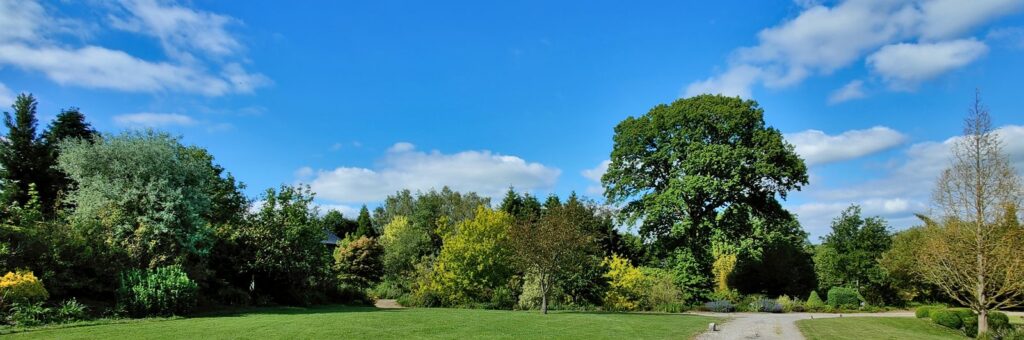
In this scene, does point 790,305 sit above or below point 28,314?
below

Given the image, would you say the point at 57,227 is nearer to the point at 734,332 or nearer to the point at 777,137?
the point at 734,332

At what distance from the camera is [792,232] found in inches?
1925

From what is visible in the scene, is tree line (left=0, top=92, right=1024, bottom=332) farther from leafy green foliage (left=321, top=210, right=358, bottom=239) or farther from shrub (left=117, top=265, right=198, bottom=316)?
leafy green foliage (left=321, top=210, right=358, bottom=239)

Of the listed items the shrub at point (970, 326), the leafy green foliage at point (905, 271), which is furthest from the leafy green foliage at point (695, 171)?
the shrub at point (970, 326)

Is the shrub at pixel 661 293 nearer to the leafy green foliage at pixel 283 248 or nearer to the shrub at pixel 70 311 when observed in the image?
the leafy green foliage at pixel 283 248

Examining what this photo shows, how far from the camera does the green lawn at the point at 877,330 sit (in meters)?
17.5

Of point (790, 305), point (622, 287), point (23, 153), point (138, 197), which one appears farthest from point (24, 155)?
point (790, 305)

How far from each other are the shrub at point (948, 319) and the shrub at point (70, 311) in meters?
30.6

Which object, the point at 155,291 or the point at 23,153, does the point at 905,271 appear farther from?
the point at 23,153

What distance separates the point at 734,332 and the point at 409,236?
31.3 m

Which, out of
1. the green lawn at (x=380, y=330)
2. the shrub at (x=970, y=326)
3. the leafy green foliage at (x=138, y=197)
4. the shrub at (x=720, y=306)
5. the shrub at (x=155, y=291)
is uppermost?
the leafy green foliage at (x=138, y=197)

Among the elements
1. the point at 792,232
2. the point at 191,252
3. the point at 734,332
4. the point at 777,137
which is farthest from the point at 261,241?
the point at 792,232

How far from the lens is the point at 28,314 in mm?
15258

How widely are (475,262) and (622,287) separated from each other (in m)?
8.37
